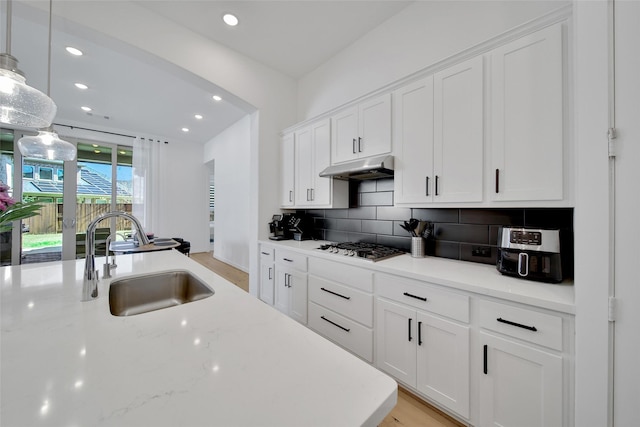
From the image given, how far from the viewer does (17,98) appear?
0.94 meters

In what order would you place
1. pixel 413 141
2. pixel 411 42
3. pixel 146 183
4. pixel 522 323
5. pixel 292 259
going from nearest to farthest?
pixel 522 323 < pixel 413 141 < pixel 411 42 < pixel 292 259 < pixel 146 183

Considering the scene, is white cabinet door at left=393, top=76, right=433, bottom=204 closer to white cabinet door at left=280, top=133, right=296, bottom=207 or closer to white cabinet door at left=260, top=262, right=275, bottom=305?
white cabinet door at left=280, top=133, right=296, bottom=207

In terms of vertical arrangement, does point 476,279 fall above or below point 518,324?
above

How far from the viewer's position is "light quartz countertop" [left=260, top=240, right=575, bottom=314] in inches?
43.4

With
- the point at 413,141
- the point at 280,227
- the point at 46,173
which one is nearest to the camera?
the point at 413,141

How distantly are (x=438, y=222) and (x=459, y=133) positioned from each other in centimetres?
73

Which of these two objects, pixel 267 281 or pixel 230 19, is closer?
pixel 230 19

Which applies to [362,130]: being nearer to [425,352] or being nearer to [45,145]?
[425,352]

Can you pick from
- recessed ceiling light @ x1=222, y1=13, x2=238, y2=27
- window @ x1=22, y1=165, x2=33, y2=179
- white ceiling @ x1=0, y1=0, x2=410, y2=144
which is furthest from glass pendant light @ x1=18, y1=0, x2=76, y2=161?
window @ x1=22, y1=165, x2=33, y2=179

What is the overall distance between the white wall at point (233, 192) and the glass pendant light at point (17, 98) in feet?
10.9

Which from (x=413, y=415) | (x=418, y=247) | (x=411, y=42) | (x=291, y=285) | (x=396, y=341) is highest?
(x=411, y=42)

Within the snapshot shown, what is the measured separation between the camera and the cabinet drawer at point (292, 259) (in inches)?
92.8

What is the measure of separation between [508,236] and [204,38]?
3.39 meters

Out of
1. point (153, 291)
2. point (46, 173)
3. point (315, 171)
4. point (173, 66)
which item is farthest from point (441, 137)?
point (46, 173)
